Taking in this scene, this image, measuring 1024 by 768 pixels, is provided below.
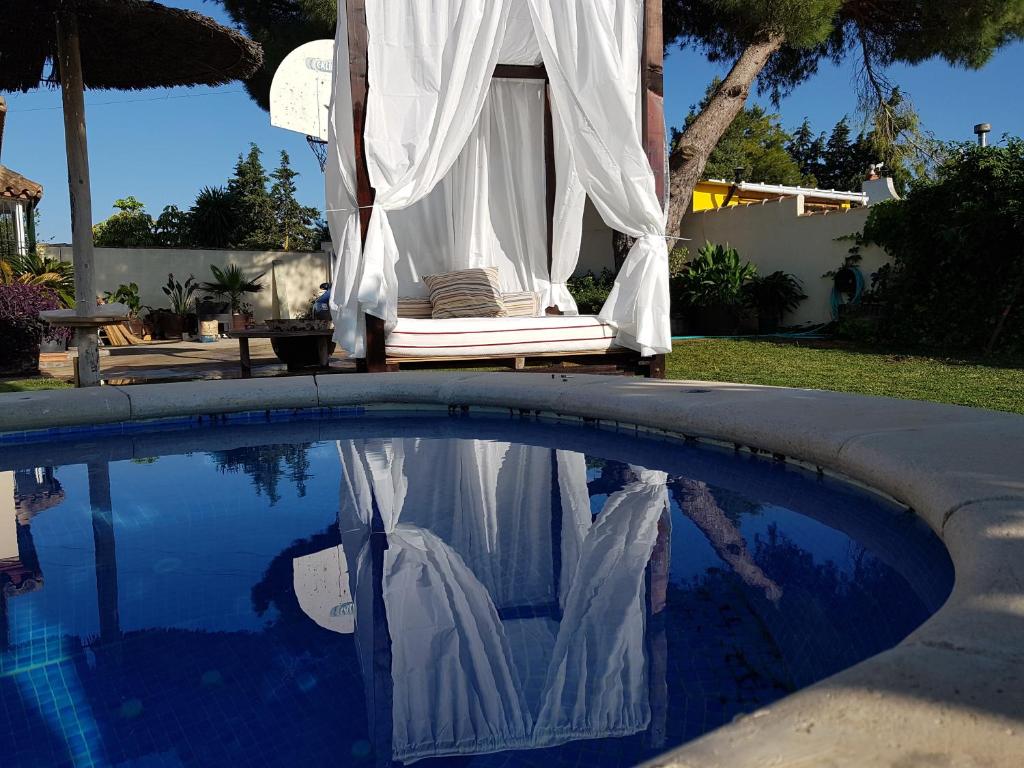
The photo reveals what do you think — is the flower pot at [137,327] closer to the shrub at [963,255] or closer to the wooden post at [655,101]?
the wooden post at [655,101]

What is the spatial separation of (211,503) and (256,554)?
2.63ft

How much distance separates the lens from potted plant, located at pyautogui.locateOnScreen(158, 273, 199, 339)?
42.4ft

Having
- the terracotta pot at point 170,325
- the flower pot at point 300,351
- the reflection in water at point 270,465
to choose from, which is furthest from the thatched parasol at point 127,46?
the terracotta pot at point 170,325

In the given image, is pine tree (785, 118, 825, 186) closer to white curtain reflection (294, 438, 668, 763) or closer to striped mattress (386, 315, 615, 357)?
striped mattress (386, 315, 615, 357)

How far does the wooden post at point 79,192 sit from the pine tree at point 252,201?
44.6 feet

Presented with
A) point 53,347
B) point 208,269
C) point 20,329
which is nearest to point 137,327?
point 208,269

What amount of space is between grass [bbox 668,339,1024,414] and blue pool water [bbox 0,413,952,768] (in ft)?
7.12

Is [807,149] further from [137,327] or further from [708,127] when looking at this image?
[137,327]

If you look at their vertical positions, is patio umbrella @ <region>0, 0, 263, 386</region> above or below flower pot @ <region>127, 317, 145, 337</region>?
above

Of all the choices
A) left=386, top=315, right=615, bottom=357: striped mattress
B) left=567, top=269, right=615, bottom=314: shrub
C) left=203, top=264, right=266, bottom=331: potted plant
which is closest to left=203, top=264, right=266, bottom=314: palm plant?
left=203, top=264, right=266, bottom=331: potted plant

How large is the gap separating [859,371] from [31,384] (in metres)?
6.33

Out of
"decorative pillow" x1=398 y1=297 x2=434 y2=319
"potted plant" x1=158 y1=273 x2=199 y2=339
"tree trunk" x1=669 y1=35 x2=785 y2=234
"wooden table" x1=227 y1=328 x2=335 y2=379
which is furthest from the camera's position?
"potted plant" x1=158 y1=273 x2=199 y2=339

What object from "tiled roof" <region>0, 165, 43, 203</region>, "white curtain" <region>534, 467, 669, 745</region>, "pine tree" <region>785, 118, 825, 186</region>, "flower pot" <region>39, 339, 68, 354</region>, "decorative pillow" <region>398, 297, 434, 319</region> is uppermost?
"pine tree" <region>785, 118, 825, 186</region>

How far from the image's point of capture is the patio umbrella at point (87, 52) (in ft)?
18.5
